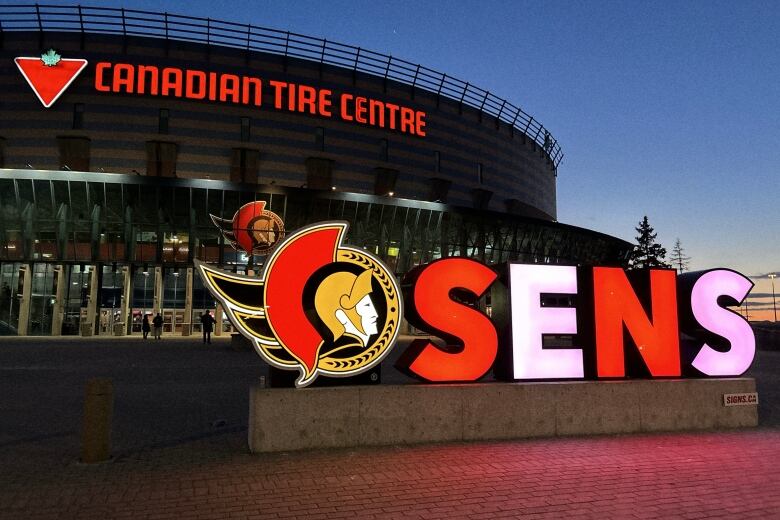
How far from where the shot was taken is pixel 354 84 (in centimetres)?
4566

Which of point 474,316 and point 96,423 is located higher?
point 474,316

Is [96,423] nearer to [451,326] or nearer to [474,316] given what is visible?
[451,326]

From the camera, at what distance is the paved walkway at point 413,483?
207 inches

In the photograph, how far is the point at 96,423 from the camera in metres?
6.90

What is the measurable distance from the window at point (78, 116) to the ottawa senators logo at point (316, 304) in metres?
38.0

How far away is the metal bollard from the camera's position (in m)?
6.80

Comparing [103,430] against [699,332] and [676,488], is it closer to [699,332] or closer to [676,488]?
[676,488]

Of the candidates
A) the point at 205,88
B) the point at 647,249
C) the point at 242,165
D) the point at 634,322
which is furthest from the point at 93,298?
the point at 647,249

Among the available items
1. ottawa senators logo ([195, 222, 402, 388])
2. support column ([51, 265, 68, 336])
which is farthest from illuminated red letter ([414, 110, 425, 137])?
ottawa senators logo ([195, 222, 402, 388])

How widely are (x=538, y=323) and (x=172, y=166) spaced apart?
36.6 metres

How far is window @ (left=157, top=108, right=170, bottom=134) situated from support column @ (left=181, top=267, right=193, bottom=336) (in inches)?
417

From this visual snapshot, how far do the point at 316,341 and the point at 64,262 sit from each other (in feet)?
118

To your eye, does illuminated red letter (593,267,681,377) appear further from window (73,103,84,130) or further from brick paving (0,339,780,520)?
window (73,103,84,130)

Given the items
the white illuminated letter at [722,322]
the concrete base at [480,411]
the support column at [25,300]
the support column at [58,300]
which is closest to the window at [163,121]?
the support column at [58,300]
